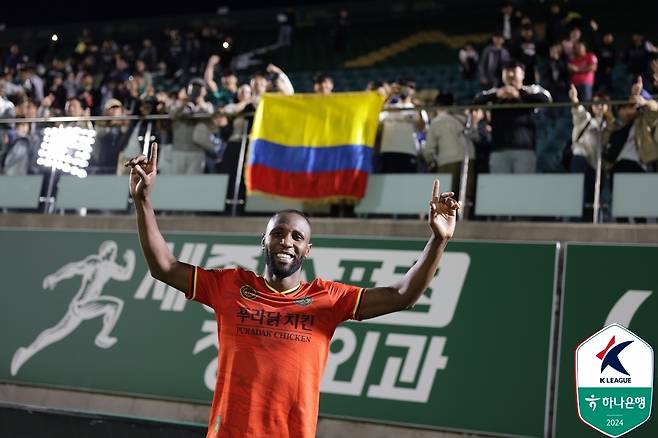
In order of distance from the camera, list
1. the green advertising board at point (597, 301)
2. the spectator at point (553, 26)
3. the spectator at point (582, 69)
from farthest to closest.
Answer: the spectator at point (553, 26) → the spectator at point (582, 69) → the green advertising board at point (597, 301)

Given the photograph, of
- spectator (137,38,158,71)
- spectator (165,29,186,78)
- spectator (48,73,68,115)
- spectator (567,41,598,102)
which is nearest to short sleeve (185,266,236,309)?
spectator (567,41,598,102)

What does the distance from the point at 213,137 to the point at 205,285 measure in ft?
19.8

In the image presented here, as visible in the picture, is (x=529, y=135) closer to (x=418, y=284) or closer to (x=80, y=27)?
(x=418, y=284)

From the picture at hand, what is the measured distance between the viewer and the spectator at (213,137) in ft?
33.1

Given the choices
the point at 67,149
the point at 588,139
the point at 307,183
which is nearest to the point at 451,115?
the point at 588,139

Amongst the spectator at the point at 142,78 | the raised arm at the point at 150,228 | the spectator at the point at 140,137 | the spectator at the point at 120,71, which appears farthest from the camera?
the spectator at the point at 120,71

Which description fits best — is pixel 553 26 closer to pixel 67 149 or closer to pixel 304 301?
pixel 67 149

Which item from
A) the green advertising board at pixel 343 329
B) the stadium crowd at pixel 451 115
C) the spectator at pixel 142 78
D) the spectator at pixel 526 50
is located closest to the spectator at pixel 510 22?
the stadium crowd at pixel 451 115

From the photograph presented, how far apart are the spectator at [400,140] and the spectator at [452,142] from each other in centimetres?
14

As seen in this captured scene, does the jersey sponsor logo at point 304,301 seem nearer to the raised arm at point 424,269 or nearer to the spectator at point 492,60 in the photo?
the raised arm at point 424,269

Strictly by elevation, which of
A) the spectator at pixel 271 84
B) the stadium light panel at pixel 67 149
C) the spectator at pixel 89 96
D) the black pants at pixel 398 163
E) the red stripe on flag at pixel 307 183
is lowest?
the red stripe on flag at pixel 307 183

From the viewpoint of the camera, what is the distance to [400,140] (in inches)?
365

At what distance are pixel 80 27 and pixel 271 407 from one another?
21.0 meters

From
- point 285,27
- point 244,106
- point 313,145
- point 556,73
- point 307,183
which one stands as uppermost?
point 285,27
